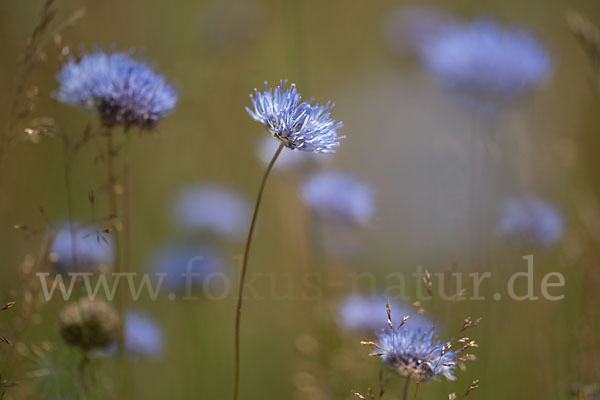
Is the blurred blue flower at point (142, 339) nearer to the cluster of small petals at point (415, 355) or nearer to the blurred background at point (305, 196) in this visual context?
the blurred background at point (305, 196)

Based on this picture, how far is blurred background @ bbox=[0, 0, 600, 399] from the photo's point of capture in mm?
2186

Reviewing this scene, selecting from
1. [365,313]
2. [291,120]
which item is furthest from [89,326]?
[365,313]

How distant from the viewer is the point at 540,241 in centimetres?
264

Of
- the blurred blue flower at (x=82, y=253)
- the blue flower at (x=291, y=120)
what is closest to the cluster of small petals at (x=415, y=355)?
the blue flower at (x=291, y=120)

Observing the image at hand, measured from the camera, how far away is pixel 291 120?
1.30m

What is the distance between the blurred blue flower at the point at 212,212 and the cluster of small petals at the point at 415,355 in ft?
6.29

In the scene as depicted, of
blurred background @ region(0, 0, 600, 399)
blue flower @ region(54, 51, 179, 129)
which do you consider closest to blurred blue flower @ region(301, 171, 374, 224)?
blurred background @ region(0, 0, 600, 399)

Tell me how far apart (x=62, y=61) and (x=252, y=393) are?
2.15m

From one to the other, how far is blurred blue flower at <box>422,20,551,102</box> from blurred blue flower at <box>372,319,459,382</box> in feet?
5.84

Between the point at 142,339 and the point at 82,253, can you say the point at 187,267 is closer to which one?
the point at 82,253


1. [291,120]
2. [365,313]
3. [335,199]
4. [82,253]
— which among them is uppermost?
[335,199]

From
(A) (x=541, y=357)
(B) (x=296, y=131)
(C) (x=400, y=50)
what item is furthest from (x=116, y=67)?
(C) (x=400, y=50)

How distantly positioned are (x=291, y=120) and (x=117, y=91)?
55 cm

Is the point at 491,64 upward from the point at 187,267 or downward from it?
upward
